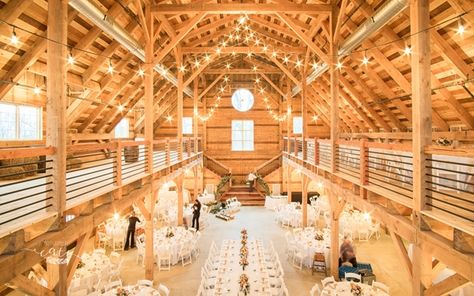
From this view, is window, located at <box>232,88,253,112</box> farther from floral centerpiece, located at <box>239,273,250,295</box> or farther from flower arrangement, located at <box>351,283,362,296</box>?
flower arrangement, located at <box>351,283,362,296</box>

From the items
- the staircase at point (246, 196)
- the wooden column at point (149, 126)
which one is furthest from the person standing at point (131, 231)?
the staircase at point (246, 196)

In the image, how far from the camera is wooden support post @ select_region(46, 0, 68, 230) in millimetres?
4156

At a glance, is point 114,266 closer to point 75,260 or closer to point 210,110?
point 75,260

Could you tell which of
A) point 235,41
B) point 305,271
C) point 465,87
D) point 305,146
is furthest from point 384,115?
point 235,41

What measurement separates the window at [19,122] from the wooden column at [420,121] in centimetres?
923

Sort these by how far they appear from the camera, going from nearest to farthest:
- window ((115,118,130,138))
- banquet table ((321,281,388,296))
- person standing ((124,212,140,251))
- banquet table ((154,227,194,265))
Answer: banquet table ((321,281,388,296))
banquet table ((154,227,194,265))
person standing ((124,212,140,251))
window ((115,118,130,138))

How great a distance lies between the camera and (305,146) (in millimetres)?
11688

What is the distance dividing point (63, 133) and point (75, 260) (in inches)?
75.7

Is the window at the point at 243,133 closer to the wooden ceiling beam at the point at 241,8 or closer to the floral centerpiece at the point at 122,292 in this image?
the wooden ceiling beam at the point at 241,8

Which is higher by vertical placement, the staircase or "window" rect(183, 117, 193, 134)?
"window" rect(183, 117, 193, 134)

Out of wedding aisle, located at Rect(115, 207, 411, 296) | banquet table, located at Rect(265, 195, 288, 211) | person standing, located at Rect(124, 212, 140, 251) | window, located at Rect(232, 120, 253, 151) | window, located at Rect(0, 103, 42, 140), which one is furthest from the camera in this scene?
window, located at Rect(232, 120, 253, 151)

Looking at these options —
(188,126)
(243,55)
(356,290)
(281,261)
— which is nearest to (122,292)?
(356,290)

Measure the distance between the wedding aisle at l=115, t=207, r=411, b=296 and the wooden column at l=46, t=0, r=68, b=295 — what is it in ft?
15.4

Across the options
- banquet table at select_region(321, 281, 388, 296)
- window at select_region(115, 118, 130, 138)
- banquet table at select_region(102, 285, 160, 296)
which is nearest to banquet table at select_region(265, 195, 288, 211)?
window at select_region(115, 118, 130, 138)
